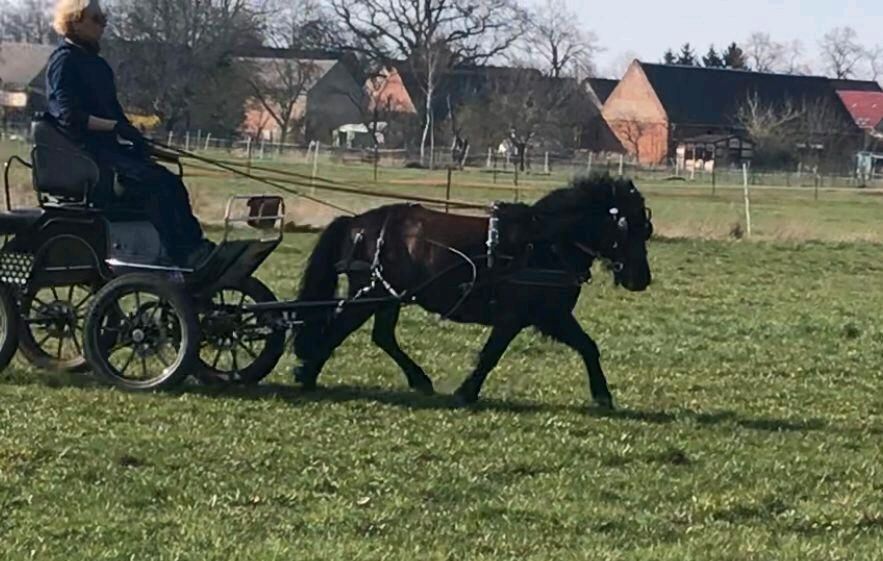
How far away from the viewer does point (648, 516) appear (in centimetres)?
675

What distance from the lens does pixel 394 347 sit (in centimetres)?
1038

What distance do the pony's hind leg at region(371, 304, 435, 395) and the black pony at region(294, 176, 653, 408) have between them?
0.27 m

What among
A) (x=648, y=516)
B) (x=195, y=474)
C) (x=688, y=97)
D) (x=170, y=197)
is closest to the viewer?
(x=648, y=516)

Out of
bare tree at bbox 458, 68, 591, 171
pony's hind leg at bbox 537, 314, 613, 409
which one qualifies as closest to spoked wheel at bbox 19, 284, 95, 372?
pony's hind leg at bbox 537, 314, 613, 409

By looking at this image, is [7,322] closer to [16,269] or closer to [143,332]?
[16,269]

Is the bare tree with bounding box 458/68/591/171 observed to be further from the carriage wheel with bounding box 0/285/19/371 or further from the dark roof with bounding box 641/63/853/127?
the carriage wheel with bounding box 0/285/19/371

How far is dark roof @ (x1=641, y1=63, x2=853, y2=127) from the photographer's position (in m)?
94.1

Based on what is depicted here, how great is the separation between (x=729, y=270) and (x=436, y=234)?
12920mm

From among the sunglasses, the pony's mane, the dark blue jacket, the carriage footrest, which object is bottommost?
the carriage footrest

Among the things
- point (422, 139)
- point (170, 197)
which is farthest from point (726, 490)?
point (422, 139)

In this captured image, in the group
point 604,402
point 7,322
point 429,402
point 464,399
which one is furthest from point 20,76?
point 604,402

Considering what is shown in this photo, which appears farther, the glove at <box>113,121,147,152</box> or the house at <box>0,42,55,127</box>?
the house at <box>0,42,55,127</box>

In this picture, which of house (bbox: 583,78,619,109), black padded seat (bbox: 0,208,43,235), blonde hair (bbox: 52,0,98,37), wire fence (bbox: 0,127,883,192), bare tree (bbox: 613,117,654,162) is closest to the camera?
blonde hair (bbox: 52,0,98,37)

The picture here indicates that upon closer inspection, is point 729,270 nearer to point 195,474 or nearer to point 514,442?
point 514,442
